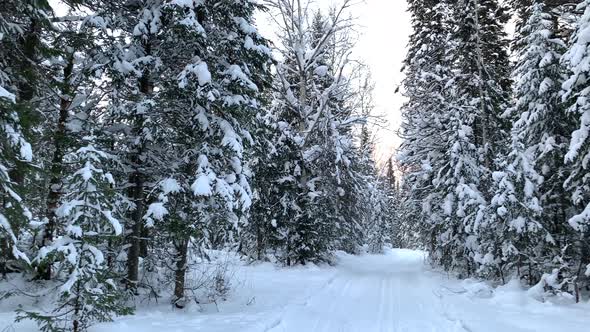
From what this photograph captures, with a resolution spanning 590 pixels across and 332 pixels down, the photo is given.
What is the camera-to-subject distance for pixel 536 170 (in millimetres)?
12602

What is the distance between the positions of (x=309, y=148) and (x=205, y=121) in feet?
43.7

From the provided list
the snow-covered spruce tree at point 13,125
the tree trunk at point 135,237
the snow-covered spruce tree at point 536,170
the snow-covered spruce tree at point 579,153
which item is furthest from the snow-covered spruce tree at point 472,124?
the snow-covered spruce tree at point 13,125

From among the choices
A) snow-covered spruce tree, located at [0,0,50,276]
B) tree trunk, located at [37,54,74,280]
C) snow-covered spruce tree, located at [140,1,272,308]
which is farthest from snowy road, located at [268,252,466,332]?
tree trunk, located at [37,54,74,280]

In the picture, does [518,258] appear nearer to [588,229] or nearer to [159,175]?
[588,229]

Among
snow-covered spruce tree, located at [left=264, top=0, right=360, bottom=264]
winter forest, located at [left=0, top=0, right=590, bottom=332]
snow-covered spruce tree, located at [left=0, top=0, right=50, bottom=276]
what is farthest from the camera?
snow-covered spruce tree, located at [left=264, top=0, right=360, bottom=264]

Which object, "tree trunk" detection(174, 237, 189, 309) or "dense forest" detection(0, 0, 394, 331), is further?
"tree trunk" detection(174, 237, 189, 309)

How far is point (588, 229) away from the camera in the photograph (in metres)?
10.0

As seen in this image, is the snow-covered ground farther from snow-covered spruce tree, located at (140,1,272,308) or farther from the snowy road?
snow-covered spruce tree, located at (140,1,272,308)

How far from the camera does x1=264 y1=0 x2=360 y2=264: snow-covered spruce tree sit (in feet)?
62.1

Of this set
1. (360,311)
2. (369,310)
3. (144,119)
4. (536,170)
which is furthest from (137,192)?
(536,170)

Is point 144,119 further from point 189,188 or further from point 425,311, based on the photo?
point 425,311

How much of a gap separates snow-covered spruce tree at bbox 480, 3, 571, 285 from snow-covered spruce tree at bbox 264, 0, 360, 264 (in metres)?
8.38

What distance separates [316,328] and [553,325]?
4.70 meters

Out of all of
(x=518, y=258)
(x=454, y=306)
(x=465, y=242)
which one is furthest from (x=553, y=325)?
(x=465, y=242)
